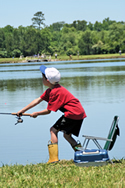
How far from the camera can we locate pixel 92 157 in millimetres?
5527

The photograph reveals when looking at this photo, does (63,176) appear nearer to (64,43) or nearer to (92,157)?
(92,157)

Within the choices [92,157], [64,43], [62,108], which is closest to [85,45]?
[64,43]

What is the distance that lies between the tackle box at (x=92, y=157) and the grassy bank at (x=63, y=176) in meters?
0.08

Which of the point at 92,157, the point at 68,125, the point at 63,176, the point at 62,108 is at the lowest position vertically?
the point at 63,176

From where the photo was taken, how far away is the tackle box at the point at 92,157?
551cm

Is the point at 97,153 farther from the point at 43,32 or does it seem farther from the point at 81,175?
the point at 43,32

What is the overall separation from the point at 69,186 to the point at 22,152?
10.1ft

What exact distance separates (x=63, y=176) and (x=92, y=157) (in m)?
0.55

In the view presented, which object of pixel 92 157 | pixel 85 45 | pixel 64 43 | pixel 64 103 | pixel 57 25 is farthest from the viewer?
pixel 57 25

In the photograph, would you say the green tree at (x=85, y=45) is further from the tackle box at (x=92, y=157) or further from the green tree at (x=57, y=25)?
the tackle box at (x=92, y=157)

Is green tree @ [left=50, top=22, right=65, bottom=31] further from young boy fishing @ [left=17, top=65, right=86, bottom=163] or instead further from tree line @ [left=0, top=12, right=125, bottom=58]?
young boy fishing @ [left=17, top=65, right=86, bottom=163]

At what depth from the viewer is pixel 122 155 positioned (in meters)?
7.18

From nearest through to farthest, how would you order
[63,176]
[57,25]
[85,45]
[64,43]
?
[63,176], [85,45], [64,43], [57,25]

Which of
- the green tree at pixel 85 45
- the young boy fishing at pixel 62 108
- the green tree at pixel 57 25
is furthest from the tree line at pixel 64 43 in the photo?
the young boy fishing at pixel 62 108
